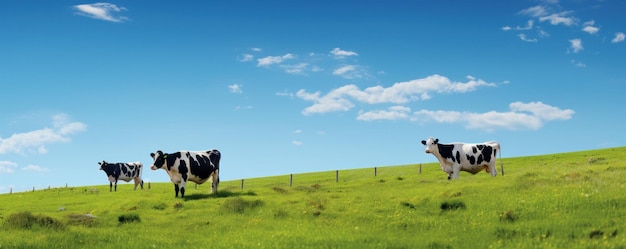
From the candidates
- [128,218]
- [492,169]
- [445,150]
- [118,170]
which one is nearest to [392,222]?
[128,218]

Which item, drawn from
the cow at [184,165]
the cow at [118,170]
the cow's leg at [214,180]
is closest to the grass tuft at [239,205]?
the cow at [184,165]

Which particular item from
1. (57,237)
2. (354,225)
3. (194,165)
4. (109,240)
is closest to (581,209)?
(354,225)

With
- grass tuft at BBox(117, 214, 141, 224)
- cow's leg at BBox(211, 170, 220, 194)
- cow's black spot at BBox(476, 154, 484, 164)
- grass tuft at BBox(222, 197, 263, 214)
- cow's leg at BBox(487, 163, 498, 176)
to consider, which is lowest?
grass tuft at BBox(117, 214, 141, 224)

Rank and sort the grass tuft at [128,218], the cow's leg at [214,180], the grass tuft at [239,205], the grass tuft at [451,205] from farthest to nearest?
the cow's leg at [214,180] < the grass tuft at [239,205] < the grass tuft at [128,218] < the grass tuft at [451,205]

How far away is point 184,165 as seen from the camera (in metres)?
38.7

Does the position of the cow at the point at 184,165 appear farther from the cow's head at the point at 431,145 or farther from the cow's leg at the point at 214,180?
the cow's head at the point at 431,145

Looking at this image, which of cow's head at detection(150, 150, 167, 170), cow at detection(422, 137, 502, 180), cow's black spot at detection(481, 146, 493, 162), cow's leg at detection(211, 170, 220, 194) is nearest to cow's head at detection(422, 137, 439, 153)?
cow at detection(422, 137, 502, 180)

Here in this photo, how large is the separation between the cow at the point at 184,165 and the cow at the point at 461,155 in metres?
15.1

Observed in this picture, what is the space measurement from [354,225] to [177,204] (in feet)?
45.4

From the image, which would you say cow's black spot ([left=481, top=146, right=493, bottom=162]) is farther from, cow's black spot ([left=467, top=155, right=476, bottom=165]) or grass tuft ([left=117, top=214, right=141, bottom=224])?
grass tuft ([left=117, top=214, right=141, bottom=224])

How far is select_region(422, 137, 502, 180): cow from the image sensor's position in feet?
132

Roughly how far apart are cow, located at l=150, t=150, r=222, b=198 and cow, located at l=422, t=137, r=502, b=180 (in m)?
15.1

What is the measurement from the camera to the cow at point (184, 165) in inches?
1516

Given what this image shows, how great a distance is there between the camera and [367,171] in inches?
2815
